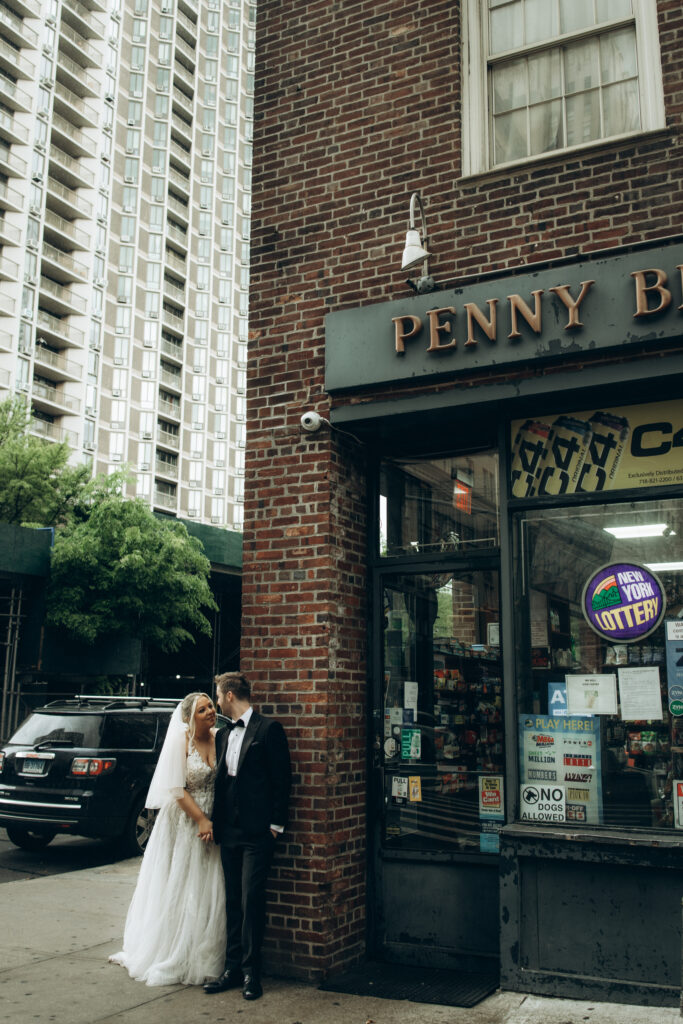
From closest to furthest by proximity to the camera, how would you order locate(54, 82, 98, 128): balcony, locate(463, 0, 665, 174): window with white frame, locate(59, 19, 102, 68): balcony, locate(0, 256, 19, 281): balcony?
locate(463, 0, 665, 174): window with white frame
locate(0, 256, 19, 281): balcony
locate(54, 82, 98, 128): balcony
locate(59, 19, 102, 68): balcony

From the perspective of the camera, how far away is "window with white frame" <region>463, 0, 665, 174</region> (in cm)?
592

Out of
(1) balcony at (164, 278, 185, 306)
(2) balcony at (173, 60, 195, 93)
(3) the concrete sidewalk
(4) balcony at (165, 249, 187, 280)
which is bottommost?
(3) the concrete sidewalk

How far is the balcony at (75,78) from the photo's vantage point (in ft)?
186

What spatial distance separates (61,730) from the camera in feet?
34.0

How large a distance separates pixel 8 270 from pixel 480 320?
166ft

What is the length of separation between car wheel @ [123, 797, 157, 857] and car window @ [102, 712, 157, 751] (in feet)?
2.09

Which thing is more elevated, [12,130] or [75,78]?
[75,78]

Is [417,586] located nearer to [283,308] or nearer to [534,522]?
[534,522]

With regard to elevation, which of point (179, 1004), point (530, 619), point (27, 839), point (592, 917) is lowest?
point (27, 839)

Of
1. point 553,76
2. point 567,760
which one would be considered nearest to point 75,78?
point 553,76

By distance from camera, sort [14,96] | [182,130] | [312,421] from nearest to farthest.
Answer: [312,421]
[14,96]
[182,130]

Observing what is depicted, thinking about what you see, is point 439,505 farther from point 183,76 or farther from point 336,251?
point 183,76

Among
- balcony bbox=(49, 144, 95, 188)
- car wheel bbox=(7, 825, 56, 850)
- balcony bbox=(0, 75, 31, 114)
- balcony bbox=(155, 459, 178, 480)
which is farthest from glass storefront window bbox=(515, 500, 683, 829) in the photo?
balcony bbox=(155, 459, 178, 480)

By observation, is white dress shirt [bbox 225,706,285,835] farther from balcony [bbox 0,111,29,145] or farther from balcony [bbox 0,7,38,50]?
balcony [bbox 0,7,38,50]
